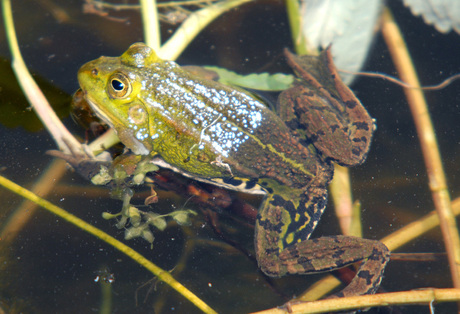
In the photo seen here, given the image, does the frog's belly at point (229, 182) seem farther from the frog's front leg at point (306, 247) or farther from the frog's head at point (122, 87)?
the frog's head at point (122, 87)

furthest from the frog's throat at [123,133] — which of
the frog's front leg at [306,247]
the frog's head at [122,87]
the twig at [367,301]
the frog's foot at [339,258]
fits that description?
the twig at [367,301]

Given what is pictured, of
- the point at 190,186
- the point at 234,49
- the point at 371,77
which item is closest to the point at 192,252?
the point at 190,186

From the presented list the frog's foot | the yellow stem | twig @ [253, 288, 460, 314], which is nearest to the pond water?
the yellow stem

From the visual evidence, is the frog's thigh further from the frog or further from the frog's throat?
the frog's throat

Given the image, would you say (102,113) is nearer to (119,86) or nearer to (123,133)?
(123,133)

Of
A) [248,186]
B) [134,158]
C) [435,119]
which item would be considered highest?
[435,119]

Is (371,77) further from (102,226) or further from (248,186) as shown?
(102,226)
